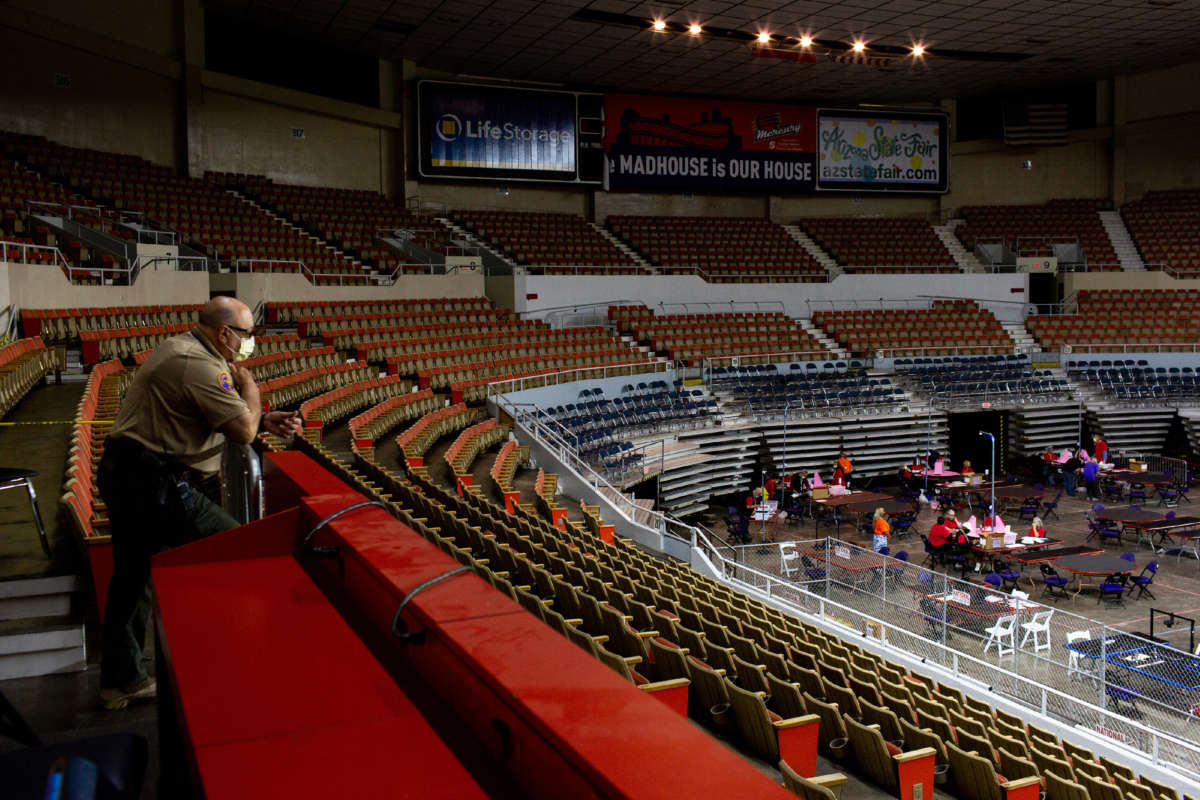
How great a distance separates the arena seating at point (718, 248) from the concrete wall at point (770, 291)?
55 centimetres

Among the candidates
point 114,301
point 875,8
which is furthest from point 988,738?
point 875,8

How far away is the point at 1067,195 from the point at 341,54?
26713 mm

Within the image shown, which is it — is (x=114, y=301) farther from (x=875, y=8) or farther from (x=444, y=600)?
(x=875, y=8)

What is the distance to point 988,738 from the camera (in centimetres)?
688

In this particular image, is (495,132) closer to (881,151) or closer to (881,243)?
(881,243)

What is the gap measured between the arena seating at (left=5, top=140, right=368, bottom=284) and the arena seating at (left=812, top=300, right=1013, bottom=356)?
14.2m

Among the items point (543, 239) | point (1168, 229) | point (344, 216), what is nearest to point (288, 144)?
point (344, 216)

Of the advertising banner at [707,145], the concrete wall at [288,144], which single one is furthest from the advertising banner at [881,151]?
the concrete wall at [288,144]

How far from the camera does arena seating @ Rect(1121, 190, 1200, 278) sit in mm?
32250

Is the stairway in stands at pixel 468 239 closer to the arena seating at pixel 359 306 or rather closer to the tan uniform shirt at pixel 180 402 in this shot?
the arena seating at pixel 359 306

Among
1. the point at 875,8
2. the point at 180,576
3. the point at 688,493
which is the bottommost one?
the point at 688,493

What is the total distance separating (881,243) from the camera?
33.9 meters

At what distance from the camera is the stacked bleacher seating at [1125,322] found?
2830cm

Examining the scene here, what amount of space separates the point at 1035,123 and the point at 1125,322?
9274 mm
